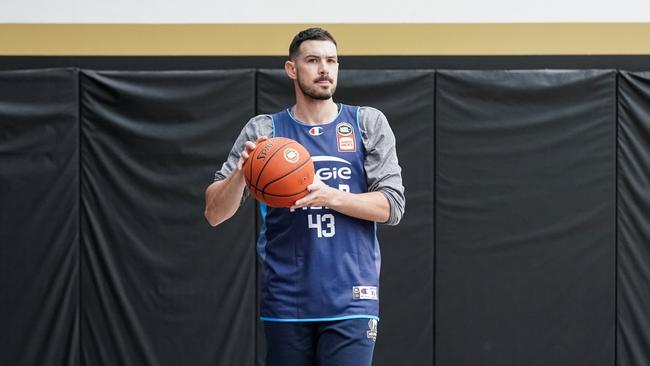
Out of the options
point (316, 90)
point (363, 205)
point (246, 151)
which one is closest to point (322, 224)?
point (363, 205)

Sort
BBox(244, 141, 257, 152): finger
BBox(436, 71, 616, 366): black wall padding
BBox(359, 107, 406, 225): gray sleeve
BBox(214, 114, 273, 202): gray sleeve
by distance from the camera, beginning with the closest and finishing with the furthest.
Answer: BBox(244, 141, 257, 152): finger
BBox(359, 107, 406, 225): gray sleeve
BBox(214, 114, 273, 202): gray sleeve
BBox(436, 71, 616, 366): black wall padding

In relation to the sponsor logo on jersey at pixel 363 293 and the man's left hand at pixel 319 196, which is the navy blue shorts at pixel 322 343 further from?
the man's left hand at pixel 319 196

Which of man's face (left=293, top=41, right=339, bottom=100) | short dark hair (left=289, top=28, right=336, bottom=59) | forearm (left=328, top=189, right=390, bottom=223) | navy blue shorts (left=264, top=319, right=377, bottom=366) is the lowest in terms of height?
navy blue shorts (left=264, top=319, right=377, bottom=366)

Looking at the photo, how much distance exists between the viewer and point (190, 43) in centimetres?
746

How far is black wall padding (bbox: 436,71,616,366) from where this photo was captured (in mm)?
7152

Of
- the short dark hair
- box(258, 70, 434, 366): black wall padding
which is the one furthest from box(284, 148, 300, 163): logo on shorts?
box(258, 70, 434, 366): black wall padding

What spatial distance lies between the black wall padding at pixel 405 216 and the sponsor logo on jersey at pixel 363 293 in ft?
10.3

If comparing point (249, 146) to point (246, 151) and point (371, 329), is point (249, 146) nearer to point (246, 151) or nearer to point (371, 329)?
point (246, 151)

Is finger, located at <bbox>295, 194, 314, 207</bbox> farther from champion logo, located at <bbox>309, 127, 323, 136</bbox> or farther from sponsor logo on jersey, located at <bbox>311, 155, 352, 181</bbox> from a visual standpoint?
champion logo, located at <bbox>309, 127, 323, 136</bbox>

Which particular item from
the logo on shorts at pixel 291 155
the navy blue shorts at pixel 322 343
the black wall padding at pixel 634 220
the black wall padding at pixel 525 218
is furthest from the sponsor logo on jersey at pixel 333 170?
the black wall padding at pixel 634 220
